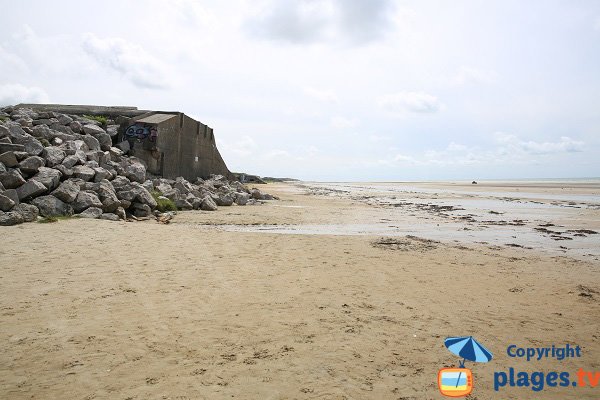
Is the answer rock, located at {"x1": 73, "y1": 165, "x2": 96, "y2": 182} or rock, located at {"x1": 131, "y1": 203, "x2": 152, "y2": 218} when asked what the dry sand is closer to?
rock, located at {"x1": 73, "y1": 165, "x2": 96, "y2": 182}

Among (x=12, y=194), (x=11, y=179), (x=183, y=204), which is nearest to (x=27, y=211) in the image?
(x=12, y=194)

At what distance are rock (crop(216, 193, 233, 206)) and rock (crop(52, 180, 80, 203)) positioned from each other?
7908 mm

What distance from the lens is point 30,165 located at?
10.5m

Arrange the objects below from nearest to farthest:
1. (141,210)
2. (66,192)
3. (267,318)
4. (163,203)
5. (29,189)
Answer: (267,318), (29,189), (66,192), (141,210), (163,203)

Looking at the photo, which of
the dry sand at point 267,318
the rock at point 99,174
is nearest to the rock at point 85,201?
the rock at point 99,174

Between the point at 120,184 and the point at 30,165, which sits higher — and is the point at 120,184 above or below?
below

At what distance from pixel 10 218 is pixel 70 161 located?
11.8ft

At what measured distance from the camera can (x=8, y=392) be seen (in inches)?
110

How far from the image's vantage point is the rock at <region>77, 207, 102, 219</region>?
409 inches

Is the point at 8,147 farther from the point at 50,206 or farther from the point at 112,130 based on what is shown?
the point at 112,130

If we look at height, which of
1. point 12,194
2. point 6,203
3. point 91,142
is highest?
point 91,142

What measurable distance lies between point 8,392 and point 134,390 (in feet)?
3.04

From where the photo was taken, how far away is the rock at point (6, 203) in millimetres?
9008

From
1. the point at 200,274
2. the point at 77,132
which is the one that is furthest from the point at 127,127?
the point at 200,274
